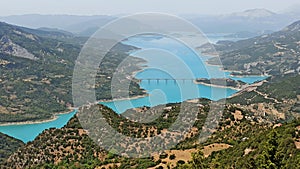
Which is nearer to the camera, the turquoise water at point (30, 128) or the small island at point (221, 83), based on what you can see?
the turquoise water at point (30, 128)

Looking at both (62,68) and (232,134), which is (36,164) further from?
(62,68)

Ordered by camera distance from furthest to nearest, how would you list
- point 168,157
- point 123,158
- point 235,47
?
point 235,47 → point 123,158 → point 168,157

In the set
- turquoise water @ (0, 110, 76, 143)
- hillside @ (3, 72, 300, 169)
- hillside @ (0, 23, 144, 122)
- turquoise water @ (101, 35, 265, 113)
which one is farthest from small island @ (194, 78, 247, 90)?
hillside @ (3, 72, 300, 169)

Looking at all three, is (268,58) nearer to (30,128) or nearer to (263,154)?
(30,128)

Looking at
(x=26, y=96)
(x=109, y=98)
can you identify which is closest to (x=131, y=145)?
(x=109, y=98)

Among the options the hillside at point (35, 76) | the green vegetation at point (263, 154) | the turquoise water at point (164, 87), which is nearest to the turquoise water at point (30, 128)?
the turquoise water at point (164, 87)

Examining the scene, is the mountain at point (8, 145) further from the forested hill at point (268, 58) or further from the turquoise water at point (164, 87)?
the forested hill at point (268, 58)

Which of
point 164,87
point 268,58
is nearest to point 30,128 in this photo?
point 164,87

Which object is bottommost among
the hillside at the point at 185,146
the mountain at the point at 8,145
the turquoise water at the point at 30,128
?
the turquoise water at the point at 30,128
